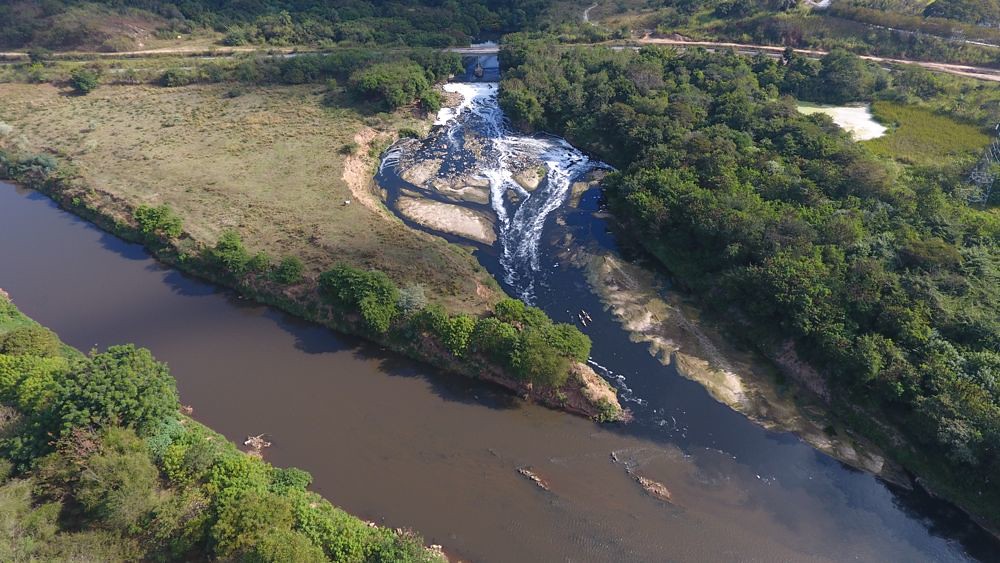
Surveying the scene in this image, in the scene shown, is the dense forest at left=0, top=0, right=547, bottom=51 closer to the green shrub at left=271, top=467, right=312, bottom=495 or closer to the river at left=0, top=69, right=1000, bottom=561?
the river at left=0, top=69, right=1000, bottom=561

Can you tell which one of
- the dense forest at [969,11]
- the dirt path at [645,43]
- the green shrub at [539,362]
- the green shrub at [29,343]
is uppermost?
the dense forest at [969,11]

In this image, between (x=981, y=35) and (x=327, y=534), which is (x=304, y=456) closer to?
(x=327, y=534)

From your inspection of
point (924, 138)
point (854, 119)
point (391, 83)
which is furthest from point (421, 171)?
point (924, 138)

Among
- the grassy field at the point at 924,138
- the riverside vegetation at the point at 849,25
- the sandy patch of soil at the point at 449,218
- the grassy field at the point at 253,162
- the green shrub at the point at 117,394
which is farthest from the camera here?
the riverside vegetation at the point at 849,25

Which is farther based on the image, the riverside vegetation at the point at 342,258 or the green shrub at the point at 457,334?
the green shrub at the point at 457,334

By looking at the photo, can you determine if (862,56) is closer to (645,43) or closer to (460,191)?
(645,43)

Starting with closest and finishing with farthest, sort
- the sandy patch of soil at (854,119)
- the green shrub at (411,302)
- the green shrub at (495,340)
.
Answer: the green shrub at (495,340) < the green shrub at (411,302) < the sandy patch of soil at (854,119)

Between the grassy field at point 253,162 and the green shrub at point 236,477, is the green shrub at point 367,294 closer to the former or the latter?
the grassy field at point 253,162

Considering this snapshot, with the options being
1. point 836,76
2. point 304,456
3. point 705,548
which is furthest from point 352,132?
point 836,76

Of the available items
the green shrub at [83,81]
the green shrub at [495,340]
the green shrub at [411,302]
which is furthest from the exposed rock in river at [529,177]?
the green shrub at [83,81]
